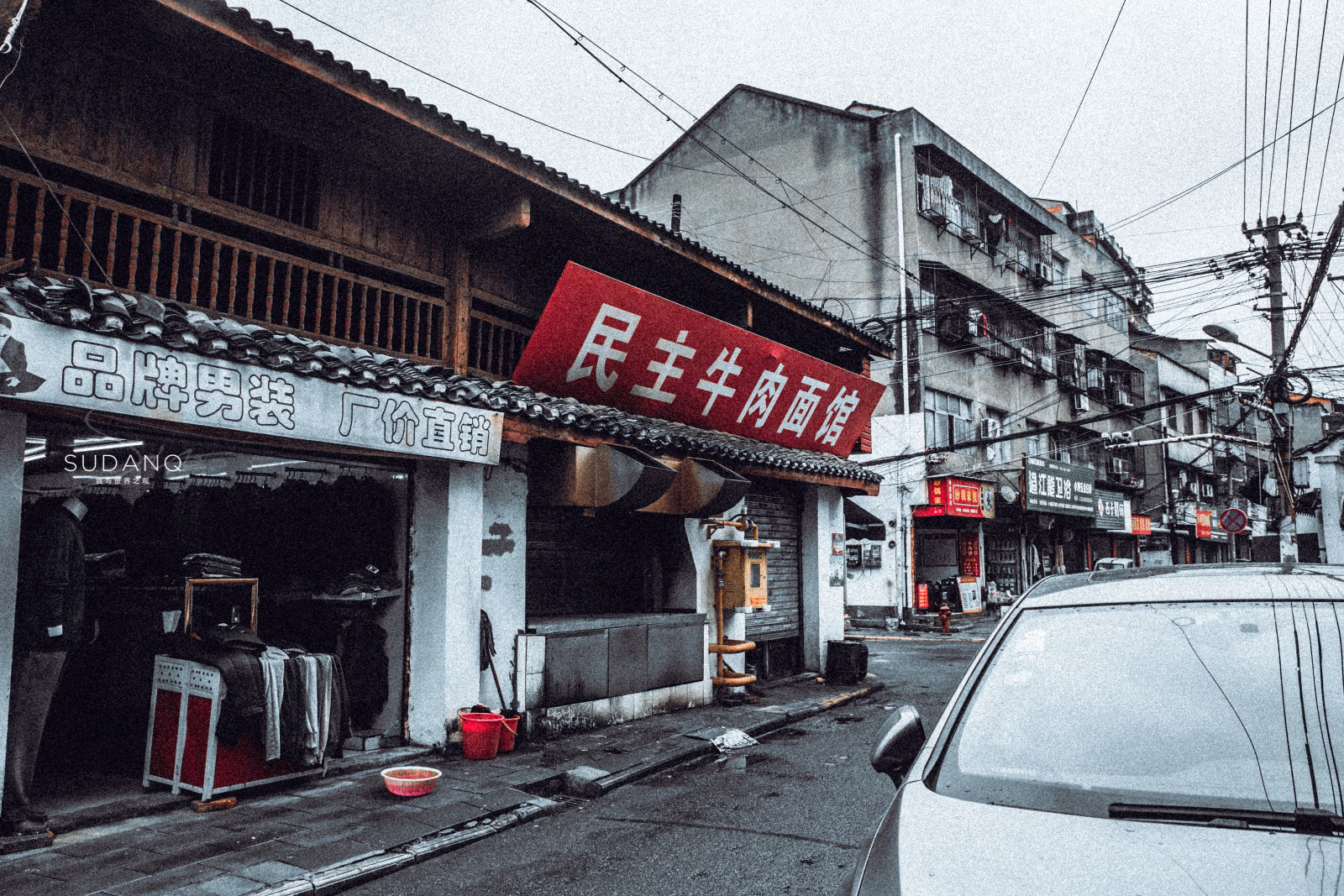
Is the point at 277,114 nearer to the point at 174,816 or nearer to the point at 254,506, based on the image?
the point at 254,506

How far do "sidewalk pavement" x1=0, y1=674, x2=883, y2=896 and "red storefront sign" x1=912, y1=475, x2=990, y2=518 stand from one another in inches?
709

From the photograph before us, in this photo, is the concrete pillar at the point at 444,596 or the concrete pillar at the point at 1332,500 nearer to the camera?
the concrete pillar at the point at 444,596

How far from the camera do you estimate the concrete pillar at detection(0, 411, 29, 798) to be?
17.6ft

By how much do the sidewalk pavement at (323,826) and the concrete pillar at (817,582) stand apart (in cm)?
586

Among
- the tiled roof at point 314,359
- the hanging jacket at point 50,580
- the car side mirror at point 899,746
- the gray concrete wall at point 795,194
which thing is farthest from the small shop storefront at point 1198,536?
the hanging jacket at point 50,580

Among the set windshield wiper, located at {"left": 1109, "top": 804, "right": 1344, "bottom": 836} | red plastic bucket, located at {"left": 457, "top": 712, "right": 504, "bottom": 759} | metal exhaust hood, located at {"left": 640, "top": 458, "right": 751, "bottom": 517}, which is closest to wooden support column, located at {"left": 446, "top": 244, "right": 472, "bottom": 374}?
metal exhaust hood, located at {"left": 640, "top": 458, "right": 751, "bottom": 517}

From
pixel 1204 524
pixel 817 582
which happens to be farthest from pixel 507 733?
pixel 1204 524

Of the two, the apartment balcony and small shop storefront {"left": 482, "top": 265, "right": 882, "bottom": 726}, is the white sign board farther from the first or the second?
the apartment balcony

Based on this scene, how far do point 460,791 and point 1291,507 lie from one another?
20.5 metres

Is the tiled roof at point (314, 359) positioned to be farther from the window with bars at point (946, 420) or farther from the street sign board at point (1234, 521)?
the window with bars at point (946, 420)

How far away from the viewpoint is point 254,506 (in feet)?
27.1

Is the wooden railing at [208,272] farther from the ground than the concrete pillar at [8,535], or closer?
farther from the ground

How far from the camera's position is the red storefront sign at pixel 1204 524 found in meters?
44.6

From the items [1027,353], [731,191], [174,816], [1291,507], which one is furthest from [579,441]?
[1027,353]
